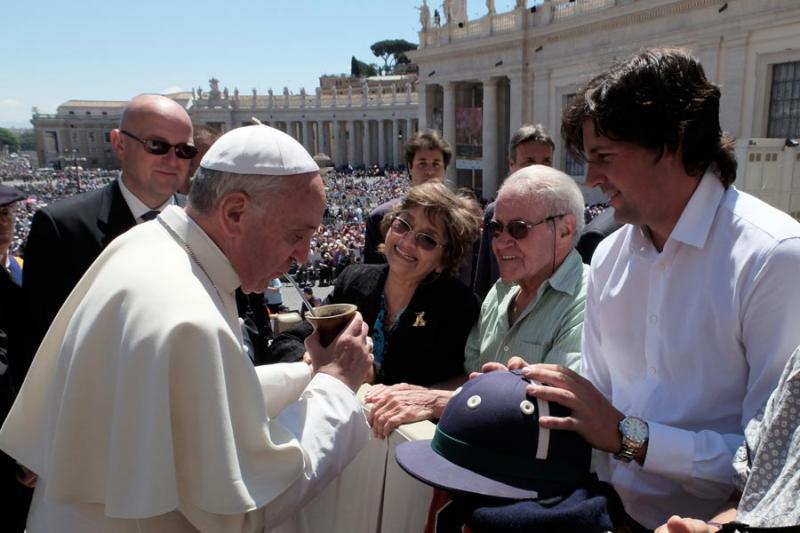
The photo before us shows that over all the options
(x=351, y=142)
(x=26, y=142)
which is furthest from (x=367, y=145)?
(x=26, y=142)

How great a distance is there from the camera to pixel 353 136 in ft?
210

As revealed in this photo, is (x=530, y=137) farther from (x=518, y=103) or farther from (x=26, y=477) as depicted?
(x=518, y=103)

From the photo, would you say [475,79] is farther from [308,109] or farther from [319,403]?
[308,109]

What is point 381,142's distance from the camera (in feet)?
201

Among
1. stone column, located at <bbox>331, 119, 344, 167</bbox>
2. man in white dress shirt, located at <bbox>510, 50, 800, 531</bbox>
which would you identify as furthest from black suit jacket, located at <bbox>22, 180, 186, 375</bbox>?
stone column, located at <bbox>331, 119, 344, 167</bbox>

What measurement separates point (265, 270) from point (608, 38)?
24.9 m

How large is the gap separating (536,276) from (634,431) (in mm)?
958

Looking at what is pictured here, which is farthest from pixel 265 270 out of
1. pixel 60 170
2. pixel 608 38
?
pixel 60 170

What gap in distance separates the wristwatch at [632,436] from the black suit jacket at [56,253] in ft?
8.60

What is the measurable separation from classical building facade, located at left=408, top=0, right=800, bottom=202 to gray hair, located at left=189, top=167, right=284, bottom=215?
28.3ft

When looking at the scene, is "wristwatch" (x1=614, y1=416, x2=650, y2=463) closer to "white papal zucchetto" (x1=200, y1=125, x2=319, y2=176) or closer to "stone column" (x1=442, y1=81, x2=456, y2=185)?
"white papal zucchetto" (x1=200, y1=125, x2=319, y2=176)

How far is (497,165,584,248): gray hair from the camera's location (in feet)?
7.31


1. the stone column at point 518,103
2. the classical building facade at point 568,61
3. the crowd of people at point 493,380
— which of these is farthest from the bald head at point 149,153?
the stone column at point 518,103

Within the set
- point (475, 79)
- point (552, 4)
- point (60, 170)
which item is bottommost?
point (60, 170)
